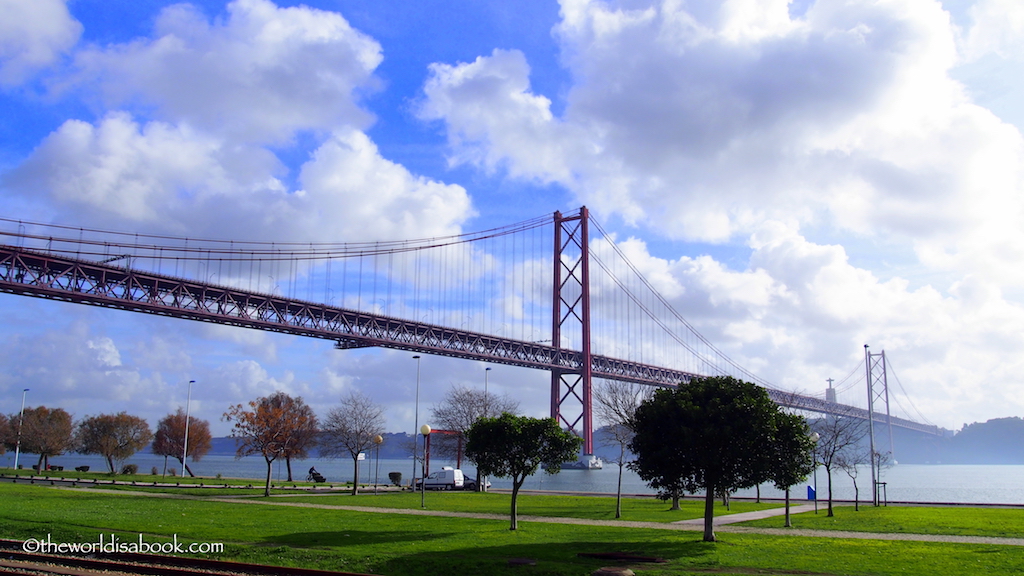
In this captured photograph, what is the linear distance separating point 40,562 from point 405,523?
36.0 feet

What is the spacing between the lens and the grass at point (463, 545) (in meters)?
15.6

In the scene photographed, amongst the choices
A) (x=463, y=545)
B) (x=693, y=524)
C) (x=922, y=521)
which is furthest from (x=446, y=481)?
(x=463, y=545)

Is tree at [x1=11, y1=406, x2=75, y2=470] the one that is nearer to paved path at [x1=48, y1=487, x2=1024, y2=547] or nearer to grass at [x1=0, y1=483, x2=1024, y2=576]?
paved path at [x1=48, y1=487, x2=1024, y2=547]

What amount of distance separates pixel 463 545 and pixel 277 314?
48524 millimetres

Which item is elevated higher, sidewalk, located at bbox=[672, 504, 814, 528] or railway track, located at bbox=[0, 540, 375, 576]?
railway track, located at bbox=[0, 540, 375, 576]

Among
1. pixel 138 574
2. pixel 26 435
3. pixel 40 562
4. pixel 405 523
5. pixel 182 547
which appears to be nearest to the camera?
pixel 138 574

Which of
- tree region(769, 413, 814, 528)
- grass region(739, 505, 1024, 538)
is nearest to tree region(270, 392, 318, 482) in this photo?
grass region(739, 505, 1024, 538)

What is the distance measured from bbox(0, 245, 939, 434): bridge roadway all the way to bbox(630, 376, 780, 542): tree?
1065cm

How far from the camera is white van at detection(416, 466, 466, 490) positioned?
4881cm

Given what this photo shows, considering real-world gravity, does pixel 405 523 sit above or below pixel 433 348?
below

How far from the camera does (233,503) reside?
3144 cm

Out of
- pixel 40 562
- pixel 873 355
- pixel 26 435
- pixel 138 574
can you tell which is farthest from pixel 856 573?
pixel 873 355

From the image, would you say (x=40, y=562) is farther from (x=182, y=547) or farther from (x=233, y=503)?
(x=233, y=503)

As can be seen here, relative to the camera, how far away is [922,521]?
25359mm
